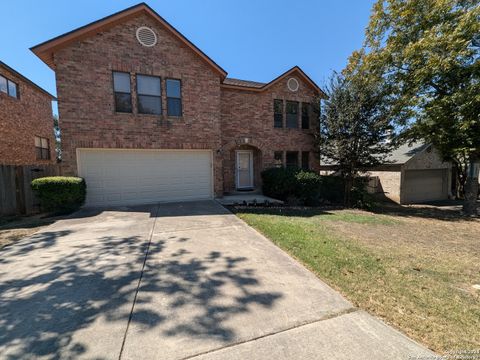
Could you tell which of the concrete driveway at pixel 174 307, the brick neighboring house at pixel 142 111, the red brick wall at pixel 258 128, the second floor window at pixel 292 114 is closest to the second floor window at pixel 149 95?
the brick neighboring house at pixel 142 111

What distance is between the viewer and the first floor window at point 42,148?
47.3 feet

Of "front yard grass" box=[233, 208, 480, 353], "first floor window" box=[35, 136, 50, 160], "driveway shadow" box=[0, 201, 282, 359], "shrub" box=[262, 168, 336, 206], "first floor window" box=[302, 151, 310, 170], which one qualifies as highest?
"first floor window" box=[35, 136, 50, 160]

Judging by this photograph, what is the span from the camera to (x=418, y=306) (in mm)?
2742

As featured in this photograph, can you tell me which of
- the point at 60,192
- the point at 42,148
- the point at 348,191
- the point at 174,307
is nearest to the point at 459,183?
the point at 348,191

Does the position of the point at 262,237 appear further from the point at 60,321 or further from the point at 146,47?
the point at 146,47

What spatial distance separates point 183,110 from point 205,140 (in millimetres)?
1592

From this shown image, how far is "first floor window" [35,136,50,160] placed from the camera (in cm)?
1443

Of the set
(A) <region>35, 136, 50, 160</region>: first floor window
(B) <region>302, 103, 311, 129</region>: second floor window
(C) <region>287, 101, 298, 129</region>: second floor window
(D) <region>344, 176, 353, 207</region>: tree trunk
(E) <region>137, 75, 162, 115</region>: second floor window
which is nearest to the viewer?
(E) <region>137, 75, 162, 115</region>: second floor window

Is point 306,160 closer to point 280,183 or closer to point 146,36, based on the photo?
point 280,183

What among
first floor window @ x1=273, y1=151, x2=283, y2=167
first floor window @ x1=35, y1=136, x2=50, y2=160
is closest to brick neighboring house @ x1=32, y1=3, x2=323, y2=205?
first floor window @ x1=273, y1=151, x2=283, y2=167

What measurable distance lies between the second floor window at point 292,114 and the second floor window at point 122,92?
8255 millimetres

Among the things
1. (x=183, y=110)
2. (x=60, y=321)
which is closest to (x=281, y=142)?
(x=183, y=110)

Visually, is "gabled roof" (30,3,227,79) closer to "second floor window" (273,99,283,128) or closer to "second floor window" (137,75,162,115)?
"second floor window" (137,75,162,115)

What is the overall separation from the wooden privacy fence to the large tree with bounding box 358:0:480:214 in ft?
48.1
